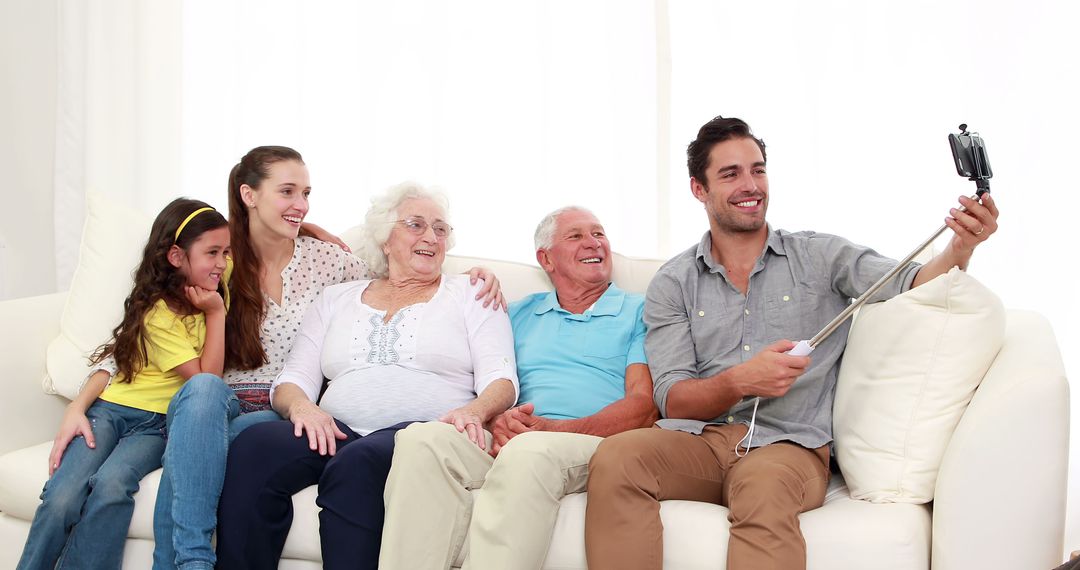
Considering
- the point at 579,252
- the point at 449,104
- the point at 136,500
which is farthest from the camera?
the point at 449,104

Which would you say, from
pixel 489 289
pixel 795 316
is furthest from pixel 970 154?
pixel 489 289

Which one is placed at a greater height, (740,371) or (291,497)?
(740,371)

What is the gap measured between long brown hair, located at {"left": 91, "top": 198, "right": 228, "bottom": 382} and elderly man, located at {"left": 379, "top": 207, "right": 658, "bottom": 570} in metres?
0.78

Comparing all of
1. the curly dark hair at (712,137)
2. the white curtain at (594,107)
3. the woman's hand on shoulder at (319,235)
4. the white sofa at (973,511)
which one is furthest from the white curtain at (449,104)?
the white sofa at (973,511)

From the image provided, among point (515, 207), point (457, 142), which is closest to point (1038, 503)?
point (515, 207)

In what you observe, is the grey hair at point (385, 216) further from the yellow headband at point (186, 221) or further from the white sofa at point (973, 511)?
the white sofa at point (973, 511)

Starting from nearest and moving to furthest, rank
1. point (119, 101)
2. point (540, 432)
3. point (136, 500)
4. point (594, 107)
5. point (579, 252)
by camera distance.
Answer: point (540, 432) < point (136, 500) < point (579, 252) < point (594, 107) < point (119, 101)

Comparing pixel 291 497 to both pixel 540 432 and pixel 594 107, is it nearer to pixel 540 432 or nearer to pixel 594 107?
pixel 540 432

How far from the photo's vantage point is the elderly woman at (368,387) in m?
1.92

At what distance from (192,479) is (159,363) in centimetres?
42

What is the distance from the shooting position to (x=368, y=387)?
2246 mm

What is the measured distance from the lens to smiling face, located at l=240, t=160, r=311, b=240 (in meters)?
2.47

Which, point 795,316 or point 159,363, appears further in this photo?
point 159,363

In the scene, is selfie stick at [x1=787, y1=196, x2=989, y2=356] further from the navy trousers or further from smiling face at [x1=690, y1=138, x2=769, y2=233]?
the navy trousers
